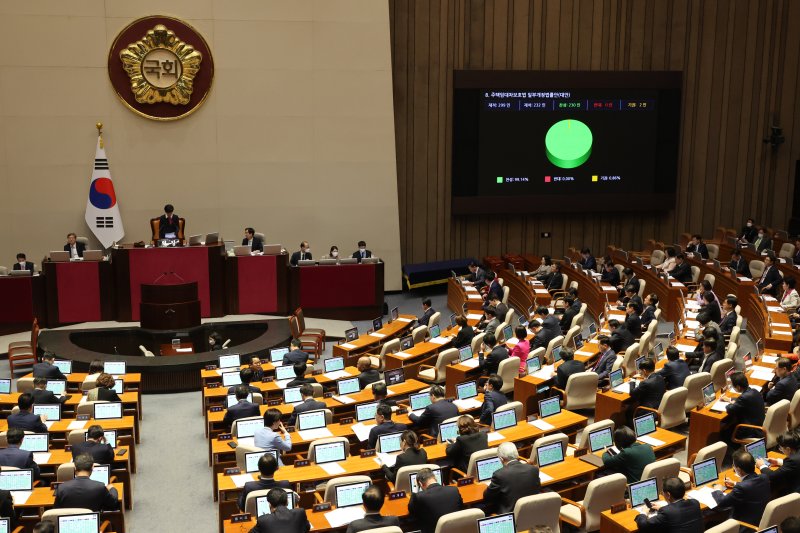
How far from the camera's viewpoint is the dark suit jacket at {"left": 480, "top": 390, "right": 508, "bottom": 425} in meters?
9.94

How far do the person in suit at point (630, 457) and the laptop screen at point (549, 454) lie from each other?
1.79ft

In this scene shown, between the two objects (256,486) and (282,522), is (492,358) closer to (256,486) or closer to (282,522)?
(256,486)

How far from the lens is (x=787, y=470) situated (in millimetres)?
8047

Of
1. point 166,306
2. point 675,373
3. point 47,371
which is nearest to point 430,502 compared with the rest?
point 675,373

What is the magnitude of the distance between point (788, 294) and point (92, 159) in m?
14.1

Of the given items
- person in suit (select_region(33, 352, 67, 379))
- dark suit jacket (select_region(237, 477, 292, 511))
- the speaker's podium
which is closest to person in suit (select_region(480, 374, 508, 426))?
dark suit jacket (select_region(237, 477, 292, 511))

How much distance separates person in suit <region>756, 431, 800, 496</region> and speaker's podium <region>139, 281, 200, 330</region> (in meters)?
10.8

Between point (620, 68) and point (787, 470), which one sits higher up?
point (620, 68)

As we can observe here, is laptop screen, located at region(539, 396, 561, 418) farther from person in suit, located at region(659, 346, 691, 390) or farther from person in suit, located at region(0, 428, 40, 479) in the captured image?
person in suit, located at region(0, 428, 40, 479)

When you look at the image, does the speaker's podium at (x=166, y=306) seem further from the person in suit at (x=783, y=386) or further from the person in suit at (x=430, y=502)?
the person in suit at (x=783, y=386)

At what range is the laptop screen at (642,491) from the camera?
25.0 feet

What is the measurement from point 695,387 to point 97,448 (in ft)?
23.1

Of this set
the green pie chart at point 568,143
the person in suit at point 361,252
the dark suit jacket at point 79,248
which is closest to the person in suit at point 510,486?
the person in suit at point 361,252

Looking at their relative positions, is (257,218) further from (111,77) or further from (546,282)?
(546,282)
